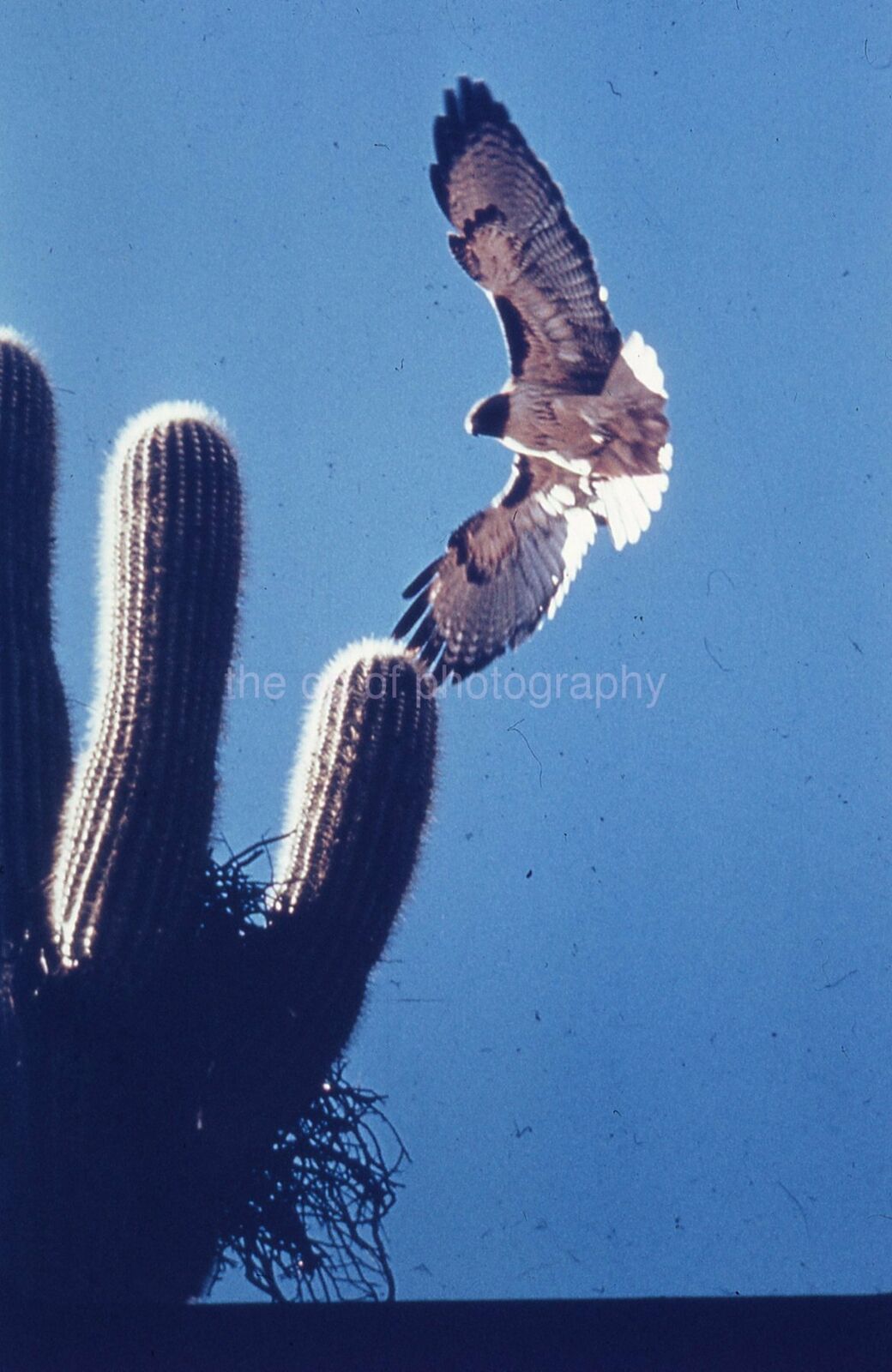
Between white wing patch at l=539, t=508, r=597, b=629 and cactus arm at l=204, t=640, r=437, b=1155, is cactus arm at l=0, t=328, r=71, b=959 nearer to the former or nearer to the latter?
cactus arm at l=204, t=640, r=437, b=1155

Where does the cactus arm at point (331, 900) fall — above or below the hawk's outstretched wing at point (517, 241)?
below

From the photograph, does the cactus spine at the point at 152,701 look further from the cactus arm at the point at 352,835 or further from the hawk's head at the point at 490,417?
the hawk's head at the point at 490,417

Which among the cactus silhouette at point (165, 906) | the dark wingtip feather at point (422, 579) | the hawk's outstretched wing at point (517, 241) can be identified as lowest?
the cactus silhouette at point (165, 906)

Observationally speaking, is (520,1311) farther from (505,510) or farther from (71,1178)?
(505,510)

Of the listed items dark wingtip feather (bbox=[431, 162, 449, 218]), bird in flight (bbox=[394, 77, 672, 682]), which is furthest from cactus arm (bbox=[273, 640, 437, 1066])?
dark wingtip feather (bbox=[431, 162, 449, 218])

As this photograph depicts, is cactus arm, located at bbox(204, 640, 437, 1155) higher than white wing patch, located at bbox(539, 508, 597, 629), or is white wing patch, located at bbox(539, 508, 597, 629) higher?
white wing patch, located at bbox(539, 508, 597, 629)

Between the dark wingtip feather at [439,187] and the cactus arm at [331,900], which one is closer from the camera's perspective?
the cactus arm at [331,900]

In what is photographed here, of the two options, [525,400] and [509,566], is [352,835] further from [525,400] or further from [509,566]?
[525,400]

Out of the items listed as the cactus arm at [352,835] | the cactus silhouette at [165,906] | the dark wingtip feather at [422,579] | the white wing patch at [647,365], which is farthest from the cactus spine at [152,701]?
the white wing patch at [647,365]
